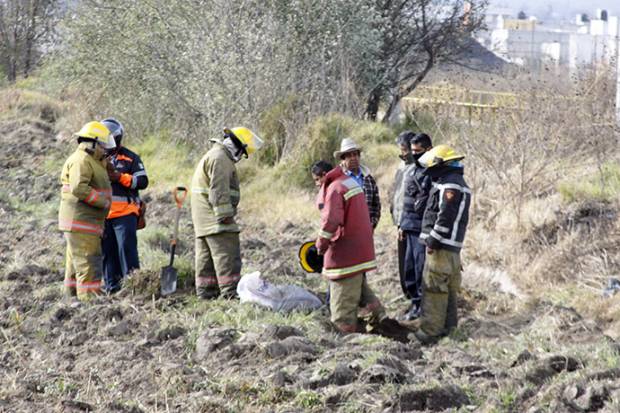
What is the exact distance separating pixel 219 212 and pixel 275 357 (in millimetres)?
2294

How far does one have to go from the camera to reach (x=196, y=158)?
17859mm

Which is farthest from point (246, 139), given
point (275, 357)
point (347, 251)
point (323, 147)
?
point (323, 147)

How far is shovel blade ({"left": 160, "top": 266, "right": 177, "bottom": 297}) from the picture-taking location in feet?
31.0

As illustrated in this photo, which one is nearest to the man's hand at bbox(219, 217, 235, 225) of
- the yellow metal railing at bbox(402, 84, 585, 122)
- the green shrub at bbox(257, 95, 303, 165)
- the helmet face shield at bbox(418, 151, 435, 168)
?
the helmet face shield at bbox(418, 151, 435, 168)

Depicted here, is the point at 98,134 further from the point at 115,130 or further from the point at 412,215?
the point at 412,215

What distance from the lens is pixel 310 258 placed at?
368 inches

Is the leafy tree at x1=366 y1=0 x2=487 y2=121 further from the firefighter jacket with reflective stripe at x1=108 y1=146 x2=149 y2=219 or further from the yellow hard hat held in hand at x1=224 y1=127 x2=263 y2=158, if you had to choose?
the yellow hard hat held in hand at x1=224 y1=127 x2=263 y2=158

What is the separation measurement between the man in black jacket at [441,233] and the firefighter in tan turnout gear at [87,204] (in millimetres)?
2989

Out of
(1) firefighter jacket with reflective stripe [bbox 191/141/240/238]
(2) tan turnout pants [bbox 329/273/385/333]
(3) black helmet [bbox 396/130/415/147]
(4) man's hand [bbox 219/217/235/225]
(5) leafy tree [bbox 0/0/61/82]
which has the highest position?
(5) leafy tree [bbox 0/0/61/82]

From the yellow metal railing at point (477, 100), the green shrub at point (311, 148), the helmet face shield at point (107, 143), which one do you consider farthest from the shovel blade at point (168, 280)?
the green shrub at point (311, 148)

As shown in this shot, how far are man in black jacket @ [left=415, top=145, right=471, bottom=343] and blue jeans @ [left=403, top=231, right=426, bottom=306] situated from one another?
0.53 meters

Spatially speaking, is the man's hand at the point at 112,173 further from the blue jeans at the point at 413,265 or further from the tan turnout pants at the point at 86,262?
the blue jeans at the point at 413,265

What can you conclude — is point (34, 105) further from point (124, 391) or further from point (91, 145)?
point (124, 391)

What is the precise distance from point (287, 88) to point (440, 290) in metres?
9.42
